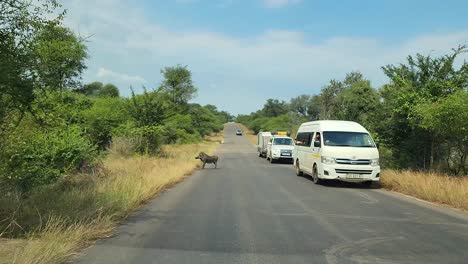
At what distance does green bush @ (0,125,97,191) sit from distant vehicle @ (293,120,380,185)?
8.43 meters

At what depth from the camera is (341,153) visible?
17703 mm

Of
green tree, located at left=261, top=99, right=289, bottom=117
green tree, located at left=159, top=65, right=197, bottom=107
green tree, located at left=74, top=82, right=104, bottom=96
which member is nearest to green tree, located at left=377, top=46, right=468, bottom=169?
green tree, located at left=74, top=82, right=104, bottom=96

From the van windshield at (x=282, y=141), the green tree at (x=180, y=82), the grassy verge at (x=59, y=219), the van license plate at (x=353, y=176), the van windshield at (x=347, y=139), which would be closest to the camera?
the grassy verge at (x=59, y=219)

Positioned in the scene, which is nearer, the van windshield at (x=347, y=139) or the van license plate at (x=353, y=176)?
the van license plate at (x=353, y=176)

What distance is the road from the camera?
7.11 metres

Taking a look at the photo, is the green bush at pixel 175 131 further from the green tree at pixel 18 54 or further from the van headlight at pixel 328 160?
the green tree at pixel 18 54

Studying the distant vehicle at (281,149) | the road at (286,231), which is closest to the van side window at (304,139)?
the road at (286,231)

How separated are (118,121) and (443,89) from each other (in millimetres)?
21177

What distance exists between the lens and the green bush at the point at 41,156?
10.6m

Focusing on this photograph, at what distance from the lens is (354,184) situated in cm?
1902

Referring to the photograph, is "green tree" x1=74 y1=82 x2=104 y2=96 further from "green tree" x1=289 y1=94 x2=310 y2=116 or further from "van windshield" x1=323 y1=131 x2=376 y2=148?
"green tree" x1=289 y1=94 x2=310 y2=116

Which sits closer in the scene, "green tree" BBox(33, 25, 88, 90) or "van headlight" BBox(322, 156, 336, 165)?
"green tree" BBox(33, 25, 88, 90)

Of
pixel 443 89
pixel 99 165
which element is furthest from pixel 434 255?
pixel 99 165

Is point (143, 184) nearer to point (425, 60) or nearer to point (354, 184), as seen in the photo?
point (354, 184)
